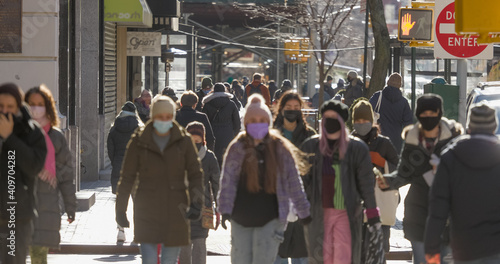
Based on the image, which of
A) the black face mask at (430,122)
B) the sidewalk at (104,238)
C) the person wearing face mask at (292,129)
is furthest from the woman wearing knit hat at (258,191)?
the sidewalk at (104,238)

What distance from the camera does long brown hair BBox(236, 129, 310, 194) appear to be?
7.79 m

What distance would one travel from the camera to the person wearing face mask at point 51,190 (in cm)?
829

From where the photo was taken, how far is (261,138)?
314 inches

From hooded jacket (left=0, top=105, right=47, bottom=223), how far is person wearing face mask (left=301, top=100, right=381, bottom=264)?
2.10m

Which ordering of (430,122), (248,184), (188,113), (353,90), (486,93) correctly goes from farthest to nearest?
(353,90), (486,93), (188,113), (430,122), (248,184)

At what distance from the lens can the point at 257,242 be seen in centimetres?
785

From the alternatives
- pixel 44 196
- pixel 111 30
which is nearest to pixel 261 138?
pixel 44 196

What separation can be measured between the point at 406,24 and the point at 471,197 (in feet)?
34.8

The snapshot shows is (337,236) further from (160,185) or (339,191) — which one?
(160,185)

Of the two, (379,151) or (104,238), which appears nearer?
(379,151)

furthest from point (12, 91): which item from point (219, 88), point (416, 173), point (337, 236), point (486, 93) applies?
point (486, 93)

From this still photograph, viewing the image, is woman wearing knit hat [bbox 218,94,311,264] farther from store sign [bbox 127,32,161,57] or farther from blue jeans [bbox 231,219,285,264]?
store sign [bbox 127,32,161,57]

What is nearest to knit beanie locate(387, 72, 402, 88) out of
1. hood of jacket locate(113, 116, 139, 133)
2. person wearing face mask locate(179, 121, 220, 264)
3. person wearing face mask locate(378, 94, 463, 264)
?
hood of jacket locate(113, 116, 139, 133)

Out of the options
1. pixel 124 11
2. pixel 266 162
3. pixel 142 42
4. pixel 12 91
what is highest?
pixel 124 11
